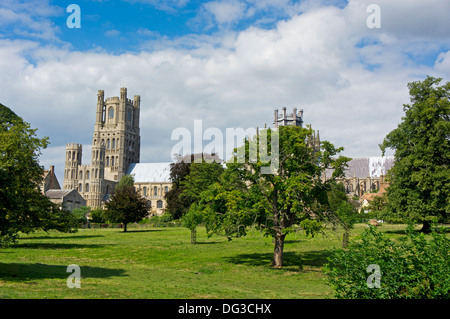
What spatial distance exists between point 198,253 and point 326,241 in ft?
36.6

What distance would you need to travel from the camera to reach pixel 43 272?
1916 cm

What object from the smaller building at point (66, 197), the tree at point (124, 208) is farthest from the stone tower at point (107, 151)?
the tree at point (124, 208)

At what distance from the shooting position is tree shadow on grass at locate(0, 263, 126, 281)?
17344 millimetres

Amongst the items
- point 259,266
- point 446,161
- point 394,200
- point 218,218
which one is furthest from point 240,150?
point 446,161

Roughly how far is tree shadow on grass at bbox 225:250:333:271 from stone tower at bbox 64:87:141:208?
115m

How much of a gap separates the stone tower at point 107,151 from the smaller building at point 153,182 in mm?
8431

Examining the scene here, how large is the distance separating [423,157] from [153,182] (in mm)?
109685

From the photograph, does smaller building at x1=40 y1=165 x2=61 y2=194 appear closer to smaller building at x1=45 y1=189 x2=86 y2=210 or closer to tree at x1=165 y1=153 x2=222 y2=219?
smaller building at x1=45 y1=189 x2=86 y2=210

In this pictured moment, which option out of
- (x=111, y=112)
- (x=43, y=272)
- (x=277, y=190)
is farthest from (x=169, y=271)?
(x=111, y=112)

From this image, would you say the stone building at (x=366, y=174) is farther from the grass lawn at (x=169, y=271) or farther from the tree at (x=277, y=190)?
the tree at (x=277, y=190)

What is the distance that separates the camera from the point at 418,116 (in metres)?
37.9

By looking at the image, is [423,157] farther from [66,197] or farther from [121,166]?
[121,166]

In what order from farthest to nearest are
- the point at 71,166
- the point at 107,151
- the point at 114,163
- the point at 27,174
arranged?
the point at 107,151
the point at 114,163
the point at 71,166
the point at 27,174

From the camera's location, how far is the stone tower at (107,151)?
138000mm
